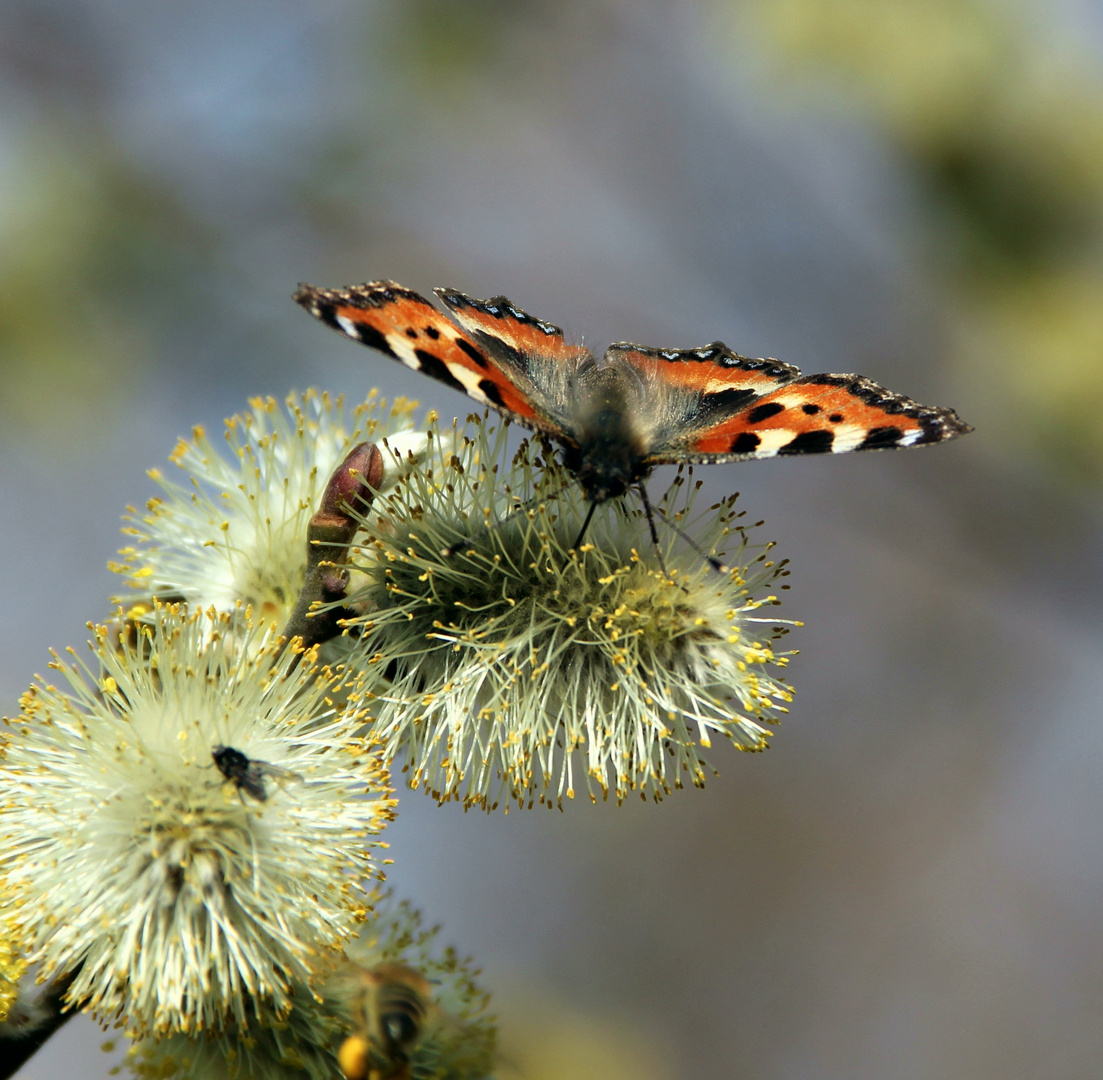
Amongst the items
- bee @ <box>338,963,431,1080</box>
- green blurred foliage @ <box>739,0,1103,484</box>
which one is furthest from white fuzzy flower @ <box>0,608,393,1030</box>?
green blurred foliage @ <box>739,0,1103,484</box>

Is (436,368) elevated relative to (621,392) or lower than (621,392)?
lower

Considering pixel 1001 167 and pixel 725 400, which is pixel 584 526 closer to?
pixel 725 400

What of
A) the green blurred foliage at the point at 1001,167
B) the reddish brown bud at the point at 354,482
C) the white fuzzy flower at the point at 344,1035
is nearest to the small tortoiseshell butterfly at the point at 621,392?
the reddish brown bud at the point at 354,482

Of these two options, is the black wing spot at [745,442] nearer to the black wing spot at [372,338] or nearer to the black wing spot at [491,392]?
the black wing spot at [491,392]

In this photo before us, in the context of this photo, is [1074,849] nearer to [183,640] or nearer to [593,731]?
[593,731]

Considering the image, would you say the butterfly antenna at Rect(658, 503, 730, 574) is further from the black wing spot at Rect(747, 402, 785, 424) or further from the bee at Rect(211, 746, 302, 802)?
the bee at Rect(211, 746, 302, 802)

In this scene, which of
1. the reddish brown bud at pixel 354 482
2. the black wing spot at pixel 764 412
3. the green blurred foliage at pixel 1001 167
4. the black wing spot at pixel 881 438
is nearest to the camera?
the reddish brown bud at pixel 354 482

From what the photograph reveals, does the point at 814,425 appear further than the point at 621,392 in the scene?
No

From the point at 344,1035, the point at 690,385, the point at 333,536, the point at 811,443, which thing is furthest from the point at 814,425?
the point at 344,1035
